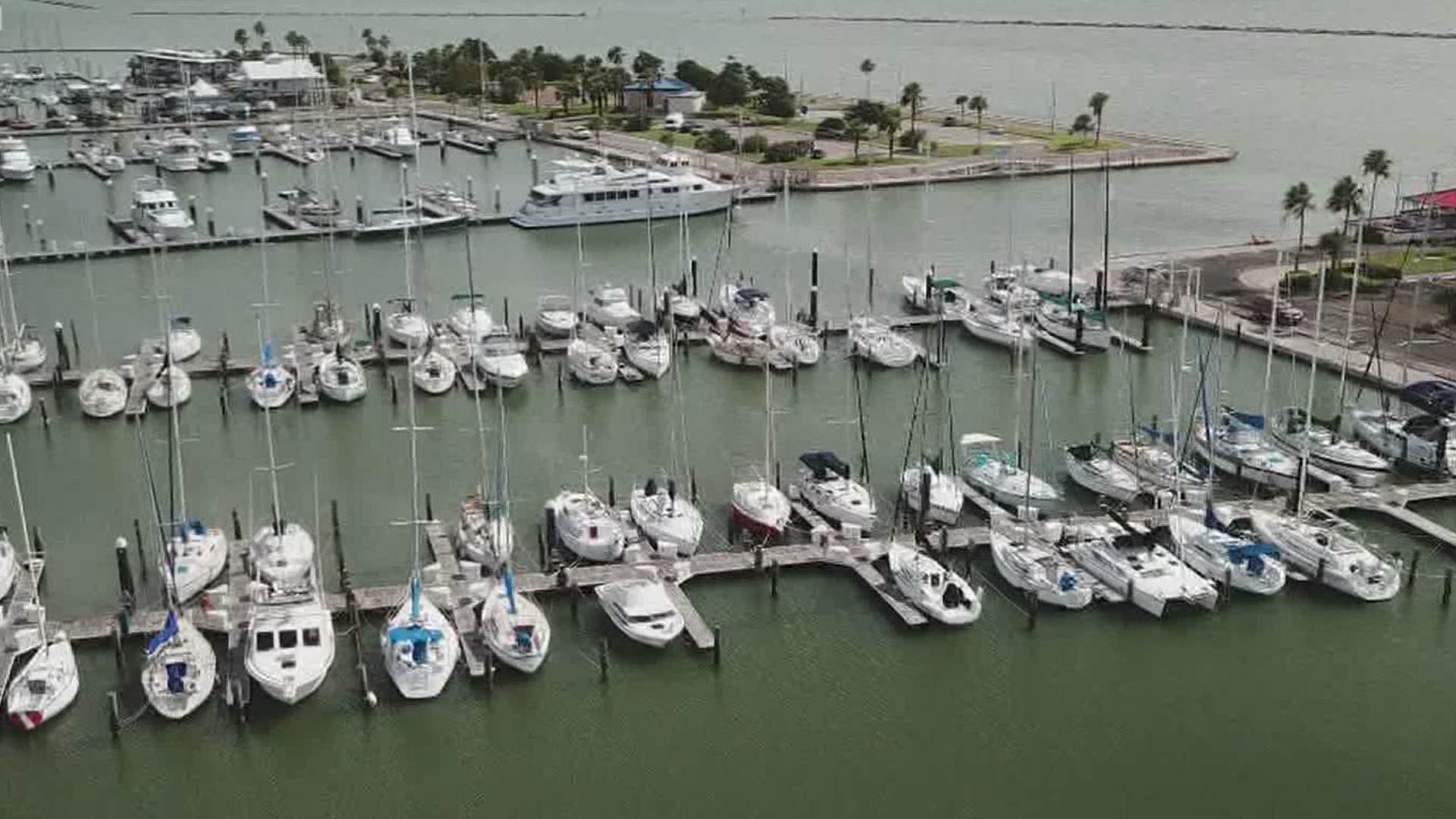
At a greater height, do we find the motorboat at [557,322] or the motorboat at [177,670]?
the motorboat at [557,322]

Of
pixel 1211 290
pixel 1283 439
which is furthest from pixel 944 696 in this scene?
pixel 1211 290

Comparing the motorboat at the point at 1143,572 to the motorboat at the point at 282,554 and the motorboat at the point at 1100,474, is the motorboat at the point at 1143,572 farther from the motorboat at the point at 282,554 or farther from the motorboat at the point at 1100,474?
the motorboat at the point at 282,554

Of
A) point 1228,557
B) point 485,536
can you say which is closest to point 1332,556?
point 1228,557

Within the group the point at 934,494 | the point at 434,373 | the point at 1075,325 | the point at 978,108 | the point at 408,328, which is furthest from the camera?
the point at 978,108

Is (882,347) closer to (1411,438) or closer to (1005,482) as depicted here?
(1005,482)

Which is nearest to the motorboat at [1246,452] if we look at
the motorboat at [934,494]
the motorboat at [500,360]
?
the motorboat at [934,494]

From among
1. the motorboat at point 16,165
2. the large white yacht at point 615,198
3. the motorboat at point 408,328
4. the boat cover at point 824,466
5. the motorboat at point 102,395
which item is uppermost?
the motorboat at point 16,165
